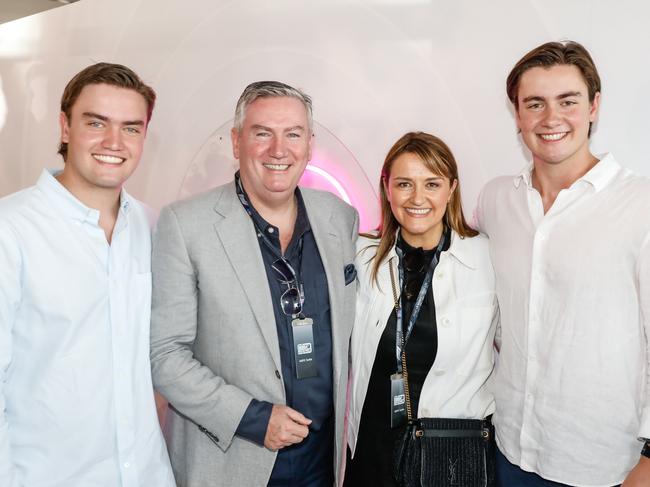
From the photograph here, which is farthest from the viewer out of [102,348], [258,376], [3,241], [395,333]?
[395,333]

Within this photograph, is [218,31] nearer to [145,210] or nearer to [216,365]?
[145,210]

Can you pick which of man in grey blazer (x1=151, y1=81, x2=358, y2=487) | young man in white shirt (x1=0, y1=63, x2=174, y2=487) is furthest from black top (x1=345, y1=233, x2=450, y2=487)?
young man in white shirt (x1=0, y1=63, x2=174, y2=487)

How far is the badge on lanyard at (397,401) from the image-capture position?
7.57ft

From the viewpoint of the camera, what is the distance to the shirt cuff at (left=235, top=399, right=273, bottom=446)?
214 centimetres

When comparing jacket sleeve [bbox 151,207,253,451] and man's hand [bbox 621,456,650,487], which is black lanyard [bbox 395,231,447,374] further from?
man's hand [bbox 621,456,650,487]

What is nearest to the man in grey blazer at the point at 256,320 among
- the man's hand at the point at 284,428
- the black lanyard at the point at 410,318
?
the man's hand at the point at 284,428

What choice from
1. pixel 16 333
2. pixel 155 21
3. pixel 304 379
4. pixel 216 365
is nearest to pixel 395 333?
pixel 304 379

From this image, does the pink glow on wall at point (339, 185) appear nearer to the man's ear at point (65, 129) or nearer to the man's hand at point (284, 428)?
the man's hand at point (284, 428)

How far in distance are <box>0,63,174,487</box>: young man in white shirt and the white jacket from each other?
2.90 feet

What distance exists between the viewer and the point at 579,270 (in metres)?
2.03

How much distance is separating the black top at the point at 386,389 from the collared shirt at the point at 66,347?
903 millimetres

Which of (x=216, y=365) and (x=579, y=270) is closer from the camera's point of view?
(x=579, y=270)

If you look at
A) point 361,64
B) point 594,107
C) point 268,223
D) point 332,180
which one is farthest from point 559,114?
point 332,180

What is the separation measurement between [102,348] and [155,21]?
2749 millimetres
